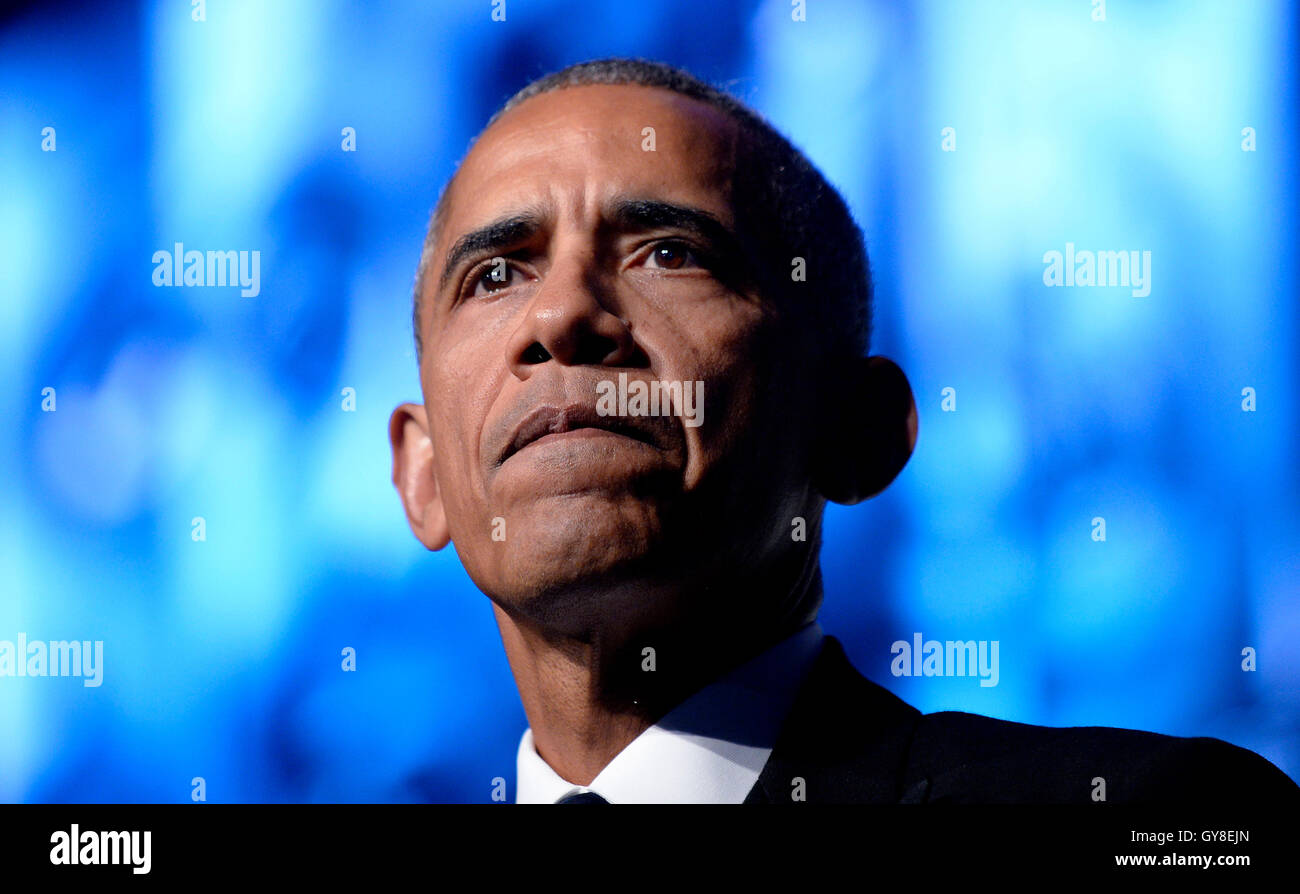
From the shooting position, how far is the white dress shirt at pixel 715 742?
6.36 ft

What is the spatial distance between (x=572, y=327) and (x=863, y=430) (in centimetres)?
56

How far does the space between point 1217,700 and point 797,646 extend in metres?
0.82

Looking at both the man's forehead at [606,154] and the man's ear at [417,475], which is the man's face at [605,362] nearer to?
the man's forehead at [606,154]

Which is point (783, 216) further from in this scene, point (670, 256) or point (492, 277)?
point (492, 277)

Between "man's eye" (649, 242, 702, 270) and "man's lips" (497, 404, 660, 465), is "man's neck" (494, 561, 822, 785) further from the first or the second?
"man's eye" (649, 242, 702, 270)

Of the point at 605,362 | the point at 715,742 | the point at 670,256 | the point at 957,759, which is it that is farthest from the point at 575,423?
the point at 957,759

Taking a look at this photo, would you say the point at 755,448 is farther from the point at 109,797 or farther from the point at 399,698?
the point at 109,797

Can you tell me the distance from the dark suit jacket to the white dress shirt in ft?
0.10

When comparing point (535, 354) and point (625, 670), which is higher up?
point (535, 354)

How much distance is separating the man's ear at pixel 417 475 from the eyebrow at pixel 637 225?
14.3 inches

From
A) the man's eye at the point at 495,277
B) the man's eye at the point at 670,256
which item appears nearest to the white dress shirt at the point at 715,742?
the man's eye at the point at 670,256

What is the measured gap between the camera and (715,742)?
1.95 m

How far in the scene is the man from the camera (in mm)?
1876
